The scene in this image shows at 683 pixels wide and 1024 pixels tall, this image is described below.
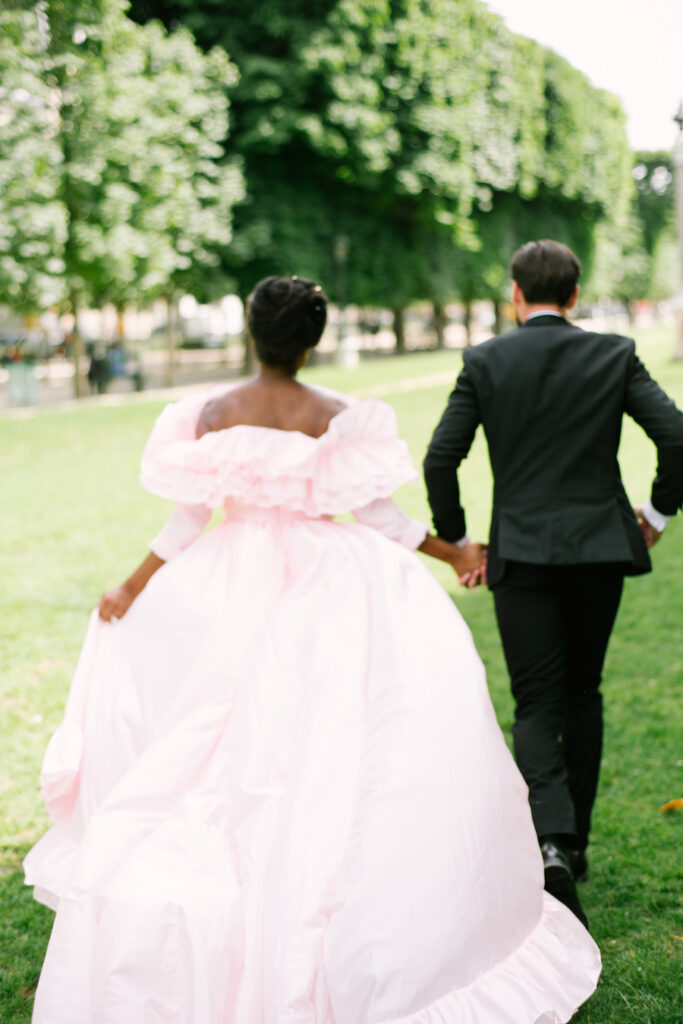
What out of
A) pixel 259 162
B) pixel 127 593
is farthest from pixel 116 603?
pixel 259 162

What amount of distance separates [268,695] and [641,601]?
5166 mm

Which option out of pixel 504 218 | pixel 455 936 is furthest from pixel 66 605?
pixel 504 218

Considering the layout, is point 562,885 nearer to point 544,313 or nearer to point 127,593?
point 127,593

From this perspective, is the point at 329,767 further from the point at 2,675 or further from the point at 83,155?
the point at 83,155

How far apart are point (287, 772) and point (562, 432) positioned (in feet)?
4.41

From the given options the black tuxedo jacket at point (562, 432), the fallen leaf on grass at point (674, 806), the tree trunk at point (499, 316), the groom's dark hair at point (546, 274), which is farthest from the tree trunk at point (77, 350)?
the tree trunk at point (499, 316)

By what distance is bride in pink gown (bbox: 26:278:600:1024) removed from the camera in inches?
102

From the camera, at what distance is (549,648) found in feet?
11.5

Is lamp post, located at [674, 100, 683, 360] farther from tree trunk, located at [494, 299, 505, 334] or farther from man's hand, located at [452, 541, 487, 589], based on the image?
tree trunk, located at [494, 299, 505, 334]

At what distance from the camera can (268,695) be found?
300 centimetres

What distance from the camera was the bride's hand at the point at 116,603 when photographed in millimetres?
3463

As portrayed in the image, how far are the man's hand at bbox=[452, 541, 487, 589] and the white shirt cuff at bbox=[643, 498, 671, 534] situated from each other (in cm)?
55

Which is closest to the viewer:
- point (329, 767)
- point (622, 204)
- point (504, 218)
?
point (329, 767)

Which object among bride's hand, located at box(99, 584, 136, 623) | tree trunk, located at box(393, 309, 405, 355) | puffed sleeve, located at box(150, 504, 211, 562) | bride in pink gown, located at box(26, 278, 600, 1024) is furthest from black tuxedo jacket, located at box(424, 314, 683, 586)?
tree trunk, located at box(393, 309, 405, 355)
